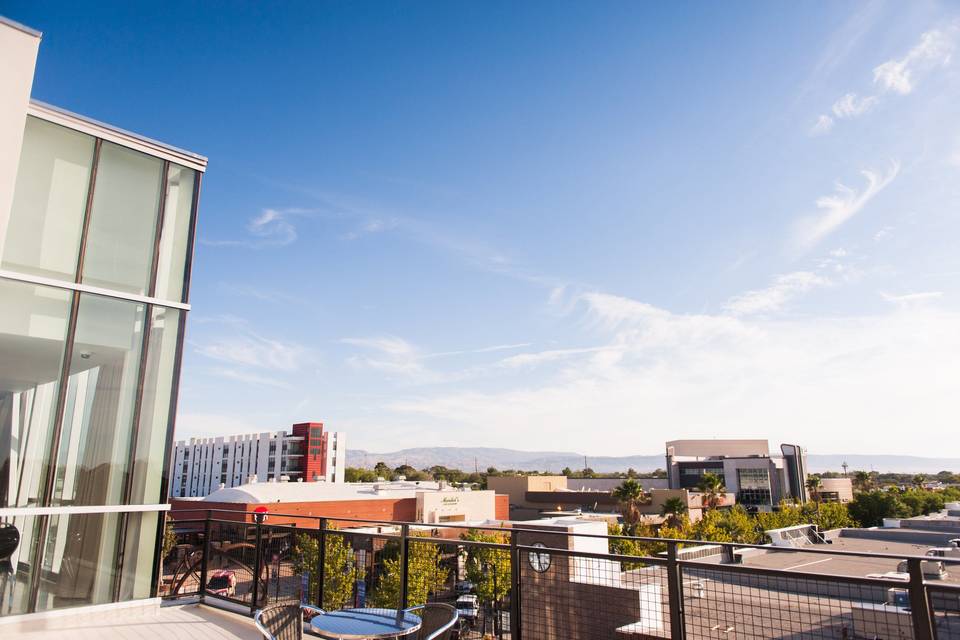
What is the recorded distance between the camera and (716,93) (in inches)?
502

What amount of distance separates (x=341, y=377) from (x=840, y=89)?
72.4 m

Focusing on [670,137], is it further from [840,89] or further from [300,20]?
[300,20]

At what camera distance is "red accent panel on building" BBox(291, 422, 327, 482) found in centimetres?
7144

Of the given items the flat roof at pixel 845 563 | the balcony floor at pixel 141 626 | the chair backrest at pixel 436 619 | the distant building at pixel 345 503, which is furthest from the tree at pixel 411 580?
the chair backrest at pixel 436 619

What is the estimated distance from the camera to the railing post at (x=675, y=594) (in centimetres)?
341

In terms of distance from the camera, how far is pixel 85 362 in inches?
223

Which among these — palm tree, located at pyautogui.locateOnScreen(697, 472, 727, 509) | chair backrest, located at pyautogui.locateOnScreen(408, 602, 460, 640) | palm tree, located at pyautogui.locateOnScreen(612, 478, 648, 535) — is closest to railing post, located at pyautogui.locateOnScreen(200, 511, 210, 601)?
chair backrest, located at pyautogui.locateOnScreen(408, 602, 460, 640)

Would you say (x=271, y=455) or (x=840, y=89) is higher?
(x=840, y=89)

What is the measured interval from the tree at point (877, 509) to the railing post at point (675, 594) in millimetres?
53531

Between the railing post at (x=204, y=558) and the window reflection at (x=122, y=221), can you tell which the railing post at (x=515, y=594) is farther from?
the window reflection at (x=122, y=221)

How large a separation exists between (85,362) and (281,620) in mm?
3824

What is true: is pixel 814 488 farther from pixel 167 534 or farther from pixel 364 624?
pixel 364 624

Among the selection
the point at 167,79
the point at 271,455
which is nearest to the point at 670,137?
the point at 167,79

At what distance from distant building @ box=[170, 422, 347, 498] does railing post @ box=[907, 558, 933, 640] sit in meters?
71.2
